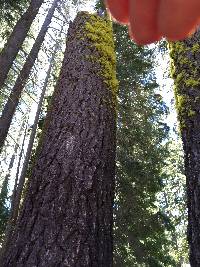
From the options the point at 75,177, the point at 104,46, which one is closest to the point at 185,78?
the point at 75,177

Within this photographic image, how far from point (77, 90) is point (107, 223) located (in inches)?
67.1

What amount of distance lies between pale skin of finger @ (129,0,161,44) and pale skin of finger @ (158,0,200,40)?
0.02 m

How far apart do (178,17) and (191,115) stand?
130 inches

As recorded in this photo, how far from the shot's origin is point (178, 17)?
0.59 meters

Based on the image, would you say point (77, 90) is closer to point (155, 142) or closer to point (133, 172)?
point (133, 172)

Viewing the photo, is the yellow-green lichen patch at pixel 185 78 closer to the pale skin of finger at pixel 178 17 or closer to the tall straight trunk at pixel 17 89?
the pale skin of finger at pixel 178 17

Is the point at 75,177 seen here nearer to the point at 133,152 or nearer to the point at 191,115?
the point at 191,115

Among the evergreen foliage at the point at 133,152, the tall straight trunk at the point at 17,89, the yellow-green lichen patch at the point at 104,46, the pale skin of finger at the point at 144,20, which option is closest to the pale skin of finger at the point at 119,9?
the pale skin of finger at the point at 144,20

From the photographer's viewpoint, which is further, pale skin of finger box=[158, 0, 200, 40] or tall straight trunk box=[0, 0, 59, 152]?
tall straight trunk box=[0, 0, 59, 152]

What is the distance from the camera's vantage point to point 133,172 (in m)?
11.8

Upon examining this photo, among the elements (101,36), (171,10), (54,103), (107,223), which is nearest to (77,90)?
(54,103)

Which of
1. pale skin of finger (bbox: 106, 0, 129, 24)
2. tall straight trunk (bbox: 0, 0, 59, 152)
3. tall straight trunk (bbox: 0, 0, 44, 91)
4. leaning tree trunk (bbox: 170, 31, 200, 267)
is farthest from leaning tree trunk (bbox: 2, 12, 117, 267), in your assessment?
tall straight trunk (bbox: 0, 0, 59, 152)

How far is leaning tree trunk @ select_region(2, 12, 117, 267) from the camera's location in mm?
3129

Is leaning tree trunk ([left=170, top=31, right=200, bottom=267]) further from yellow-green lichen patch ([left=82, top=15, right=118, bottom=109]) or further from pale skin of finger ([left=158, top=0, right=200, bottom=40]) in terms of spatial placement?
pale skin of finger ([left=158, top=0, right=200, bottom=40])
